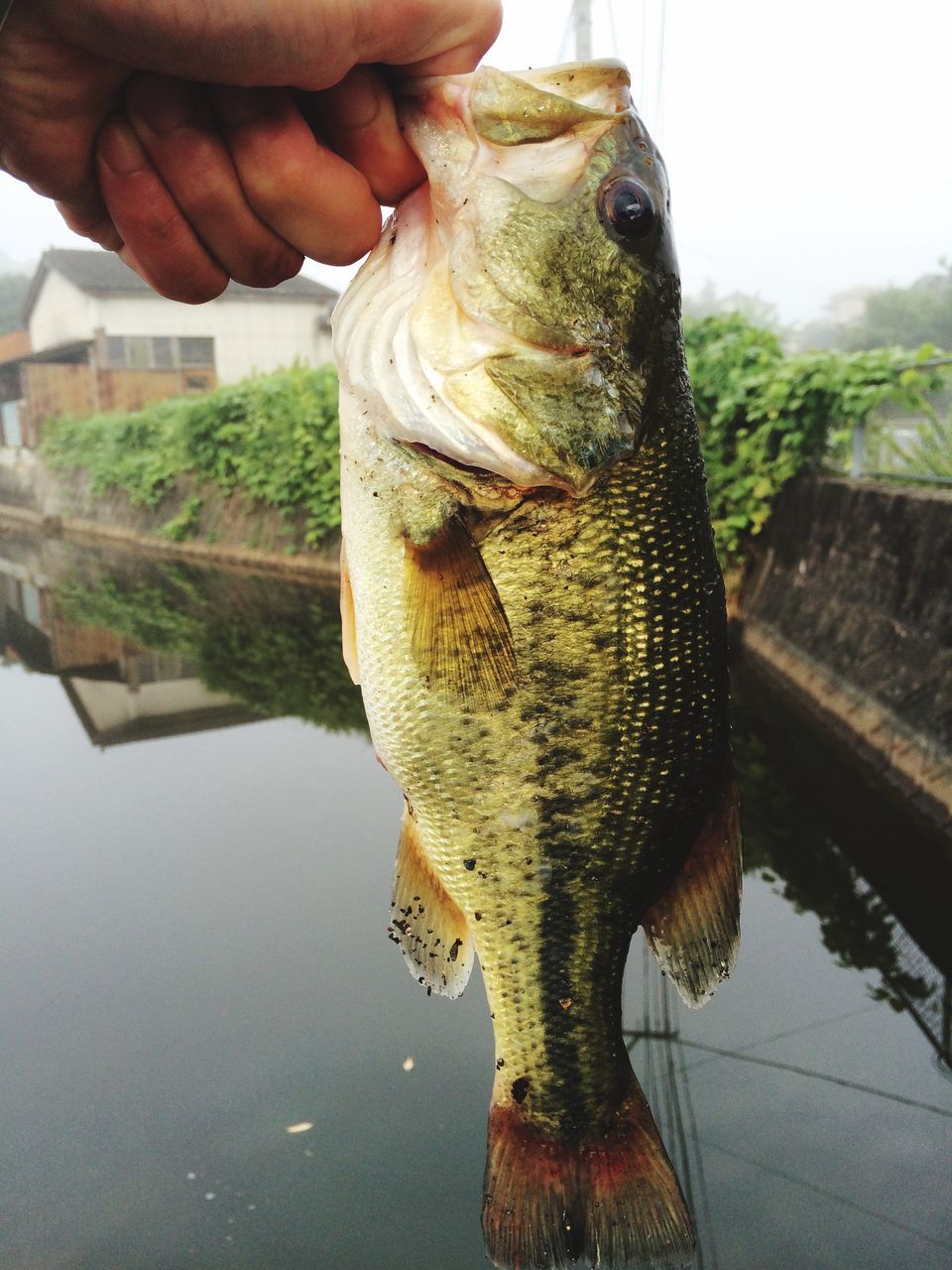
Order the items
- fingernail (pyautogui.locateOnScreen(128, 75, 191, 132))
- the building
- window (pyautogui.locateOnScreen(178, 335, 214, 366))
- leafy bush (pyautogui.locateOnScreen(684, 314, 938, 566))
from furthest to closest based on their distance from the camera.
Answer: window (pyautogui.locateOnScreen(178, 335, 214, 366)), the building, leafy bush (pyautogui.locateOnScreen(684, 314, 938, 566)), fingernail (pyautogui.locateOnScreen(128, 75, 191, 132))

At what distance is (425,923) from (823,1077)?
2563mm

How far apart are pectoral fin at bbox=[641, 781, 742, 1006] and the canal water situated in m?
1.81

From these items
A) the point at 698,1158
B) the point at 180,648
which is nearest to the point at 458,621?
the point at 698,1158

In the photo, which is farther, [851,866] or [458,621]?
[851,866]

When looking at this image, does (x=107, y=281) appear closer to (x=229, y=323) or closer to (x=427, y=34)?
(x=229, y=323)

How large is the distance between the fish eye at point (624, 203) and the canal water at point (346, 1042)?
2952 mm

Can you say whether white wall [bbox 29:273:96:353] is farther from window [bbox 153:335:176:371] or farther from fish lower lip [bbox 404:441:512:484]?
fish lower lip [bbox 404:441:512:484]

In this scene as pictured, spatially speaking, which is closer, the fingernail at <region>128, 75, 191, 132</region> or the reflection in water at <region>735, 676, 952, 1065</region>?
the fingernail at <region>128, 75, 191, 132</region>

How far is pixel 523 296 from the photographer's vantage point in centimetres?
148

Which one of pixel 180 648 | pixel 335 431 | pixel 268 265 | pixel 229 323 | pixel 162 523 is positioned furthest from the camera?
pixel 229 323

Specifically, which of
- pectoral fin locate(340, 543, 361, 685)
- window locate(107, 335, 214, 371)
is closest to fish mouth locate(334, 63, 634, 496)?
pectoral fin locate(340, 543, 361, 685)

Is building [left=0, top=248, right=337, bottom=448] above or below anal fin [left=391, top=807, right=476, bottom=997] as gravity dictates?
above

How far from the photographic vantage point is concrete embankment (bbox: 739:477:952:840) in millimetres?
5301

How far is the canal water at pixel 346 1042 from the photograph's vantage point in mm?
3016
